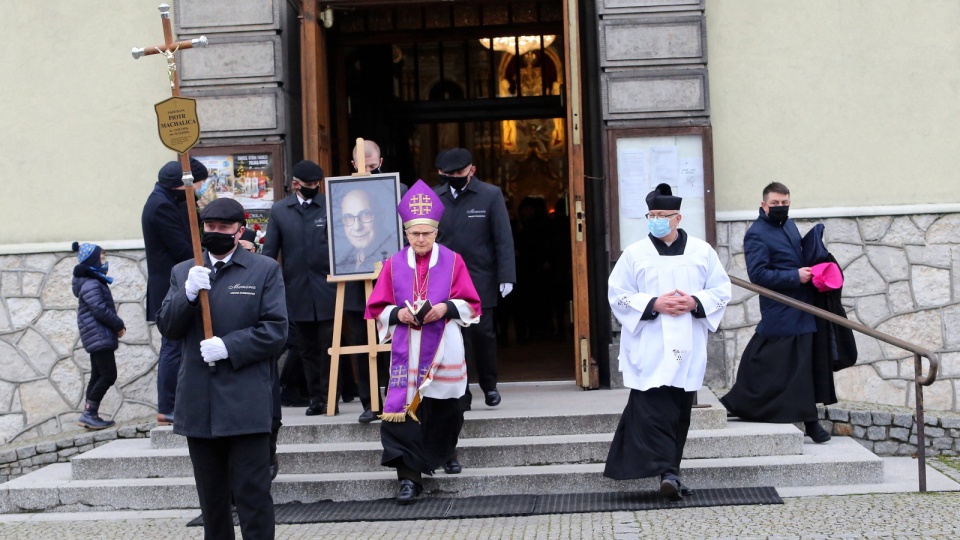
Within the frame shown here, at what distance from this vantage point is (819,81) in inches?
407

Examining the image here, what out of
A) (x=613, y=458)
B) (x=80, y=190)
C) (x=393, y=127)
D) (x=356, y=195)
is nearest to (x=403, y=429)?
(x=613, y=458)

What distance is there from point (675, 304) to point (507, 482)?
1593 mm

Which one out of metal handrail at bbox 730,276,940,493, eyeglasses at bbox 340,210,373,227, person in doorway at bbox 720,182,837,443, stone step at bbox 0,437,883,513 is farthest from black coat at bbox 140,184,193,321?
person in doorway at bbox 720,182,837,443

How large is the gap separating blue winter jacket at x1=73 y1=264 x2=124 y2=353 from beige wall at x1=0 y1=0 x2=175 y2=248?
2.59ft

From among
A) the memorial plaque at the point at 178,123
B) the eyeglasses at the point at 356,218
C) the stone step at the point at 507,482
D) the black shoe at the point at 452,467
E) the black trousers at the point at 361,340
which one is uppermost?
the memorial plaque at the point at 178,123

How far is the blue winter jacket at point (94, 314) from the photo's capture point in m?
9.89

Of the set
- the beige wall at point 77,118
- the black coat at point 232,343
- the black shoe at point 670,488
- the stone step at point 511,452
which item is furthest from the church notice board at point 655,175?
the black coat at point 232,343

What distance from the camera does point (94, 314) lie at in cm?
991

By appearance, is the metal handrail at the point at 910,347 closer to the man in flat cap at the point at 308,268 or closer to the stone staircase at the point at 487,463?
the stone staircase at the point at 487,463

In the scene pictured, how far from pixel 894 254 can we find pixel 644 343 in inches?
136

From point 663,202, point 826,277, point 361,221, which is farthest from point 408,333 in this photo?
point 826,277

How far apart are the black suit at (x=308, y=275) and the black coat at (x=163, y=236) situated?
590mm

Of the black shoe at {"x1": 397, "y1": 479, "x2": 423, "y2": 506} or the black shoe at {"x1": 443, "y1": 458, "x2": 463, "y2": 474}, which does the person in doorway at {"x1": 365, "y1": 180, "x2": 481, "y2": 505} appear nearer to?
the black shoe at {"x1": 397, "y1": 479, "x2": 423, "y2": 506}

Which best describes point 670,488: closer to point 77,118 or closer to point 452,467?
point 452,467
